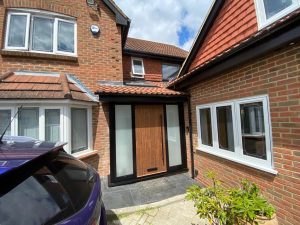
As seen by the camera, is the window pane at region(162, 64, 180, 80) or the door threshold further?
the window pane at region(162, 64, 180, 80)

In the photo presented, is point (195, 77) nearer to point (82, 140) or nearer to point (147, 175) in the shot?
point (147, 175)

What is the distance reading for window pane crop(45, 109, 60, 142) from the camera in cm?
481

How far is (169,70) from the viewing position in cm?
1064

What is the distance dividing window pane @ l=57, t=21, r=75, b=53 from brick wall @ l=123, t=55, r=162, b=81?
3.48 metres

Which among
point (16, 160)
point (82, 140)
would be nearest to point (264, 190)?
point (16, 160)

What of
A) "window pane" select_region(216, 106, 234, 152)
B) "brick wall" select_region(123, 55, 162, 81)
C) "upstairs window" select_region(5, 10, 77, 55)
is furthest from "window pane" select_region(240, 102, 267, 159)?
"brick wall" select_region(123, 55, 162, 81)

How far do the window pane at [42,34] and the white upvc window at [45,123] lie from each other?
2.32m

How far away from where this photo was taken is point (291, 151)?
9.71 ft

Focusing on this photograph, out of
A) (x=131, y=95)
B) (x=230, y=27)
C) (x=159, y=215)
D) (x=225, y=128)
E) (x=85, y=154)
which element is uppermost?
(x=230, y=27)

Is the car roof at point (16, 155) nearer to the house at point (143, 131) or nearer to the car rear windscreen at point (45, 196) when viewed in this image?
the car rear windscreen at point (45, 196)

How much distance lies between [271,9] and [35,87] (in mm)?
6177

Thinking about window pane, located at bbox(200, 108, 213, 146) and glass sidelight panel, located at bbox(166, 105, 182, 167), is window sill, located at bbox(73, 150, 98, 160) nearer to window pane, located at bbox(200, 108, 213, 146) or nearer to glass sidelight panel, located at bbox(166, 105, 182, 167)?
glass sidelight panel, located at bbox(166, 105, 182, 167)

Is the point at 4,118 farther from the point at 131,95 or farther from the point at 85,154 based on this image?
the point at 131,95

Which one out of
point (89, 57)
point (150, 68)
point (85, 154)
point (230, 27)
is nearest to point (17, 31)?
point (89, 57)
